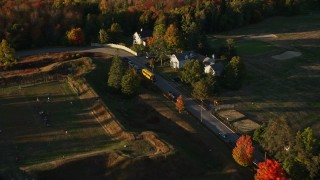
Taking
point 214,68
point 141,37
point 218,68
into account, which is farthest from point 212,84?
point 141,37

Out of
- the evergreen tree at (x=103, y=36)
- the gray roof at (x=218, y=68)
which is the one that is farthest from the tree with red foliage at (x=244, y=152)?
the evergreen tree at (x=103, y=36)

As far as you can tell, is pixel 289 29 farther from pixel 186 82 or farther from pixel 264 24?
pixel 186 82

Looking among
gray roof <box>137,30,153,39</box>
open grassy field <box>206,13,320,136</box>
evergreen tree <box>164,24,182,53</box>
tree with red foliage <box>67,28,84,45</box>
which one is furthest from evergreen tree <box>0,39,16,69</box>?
open grassy field <box>206,13,320,136</box>

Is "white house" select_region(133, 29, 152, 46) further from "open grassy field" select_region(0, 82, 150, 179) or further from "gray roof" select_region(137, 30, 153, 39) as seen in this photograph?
"open grassy field" select_region(0, 82, 150, 179)

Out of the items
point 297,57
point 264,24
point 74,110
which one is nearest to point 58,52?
point 74,110

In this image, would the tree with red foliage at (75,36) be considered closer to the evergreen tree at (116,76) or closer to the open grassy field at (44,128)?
the open grassy field at (44,128)
